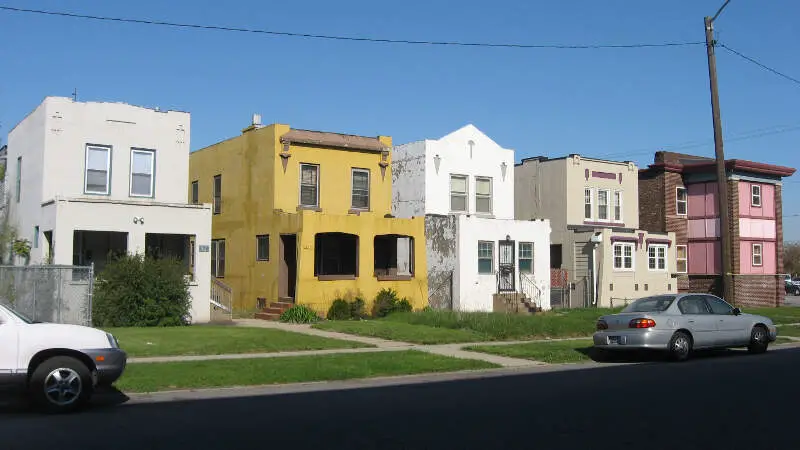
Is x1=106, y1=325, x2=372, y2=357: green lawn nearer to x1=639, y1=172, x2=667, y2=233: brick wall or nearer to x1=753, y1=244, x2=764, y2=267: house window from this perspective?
x1=639, y1=172, x2=667, y2=233: brick wall

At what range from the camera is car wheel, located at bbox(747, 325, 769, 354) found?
18.6 m

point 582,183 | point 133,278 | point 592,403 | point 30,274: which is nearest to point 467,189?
point 582,183

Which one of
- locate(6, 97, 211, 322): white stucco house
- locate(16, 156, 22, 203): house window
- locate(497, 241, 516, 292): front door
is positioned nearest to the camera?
locate(6, 97, 211, 322): white stucco house

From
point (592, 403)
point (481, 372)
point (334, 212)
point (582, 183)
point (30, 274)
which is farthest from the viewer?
point (582, 183)

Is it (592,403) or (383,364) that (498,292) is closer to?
(383,364)

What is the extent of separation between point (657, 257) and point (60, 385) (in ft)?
110

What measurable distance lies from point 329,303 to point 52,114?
10610mm

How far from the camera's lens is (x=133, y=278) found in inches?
850

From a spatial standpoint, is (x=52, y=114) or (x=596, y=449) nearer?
(x=596, y=449)

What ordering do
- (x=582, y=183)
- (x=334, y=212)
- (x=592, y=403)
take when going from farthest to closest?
(x=582, y=183)
(x=334, y=212)
(x=592, y=403)

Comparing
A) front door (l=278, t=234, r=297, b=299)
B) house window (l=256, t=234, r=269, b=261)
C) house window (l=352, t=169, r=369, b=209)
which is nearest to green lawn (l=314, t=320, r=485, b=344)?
front door (l=278, t=234, r=297, b=299)

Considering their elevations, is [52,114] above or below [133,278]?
above

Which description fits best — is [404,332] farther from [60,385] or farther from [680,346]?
[60,385]

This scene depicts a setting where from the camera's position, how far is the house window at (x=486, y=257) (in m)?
31.1
